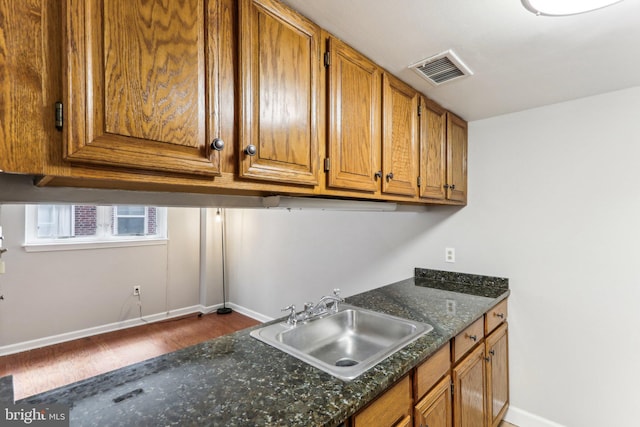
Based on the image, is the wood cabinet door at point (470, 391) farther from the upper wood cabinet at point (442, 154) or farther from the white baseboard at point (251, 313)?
the white baseboard at point (251, 313)

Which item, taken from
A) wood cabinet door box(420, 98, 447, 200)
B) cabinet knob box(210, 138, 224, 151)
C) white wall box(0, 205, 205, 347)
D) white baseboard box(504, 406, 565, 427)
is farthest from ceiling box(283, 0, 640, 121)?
white wall box(0, 205, 205, 347)

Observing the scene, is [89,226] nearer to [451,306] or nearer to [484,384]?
[451,306]

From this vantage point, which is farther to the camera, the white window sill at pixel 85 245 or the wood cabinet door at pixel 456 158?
the white window sill at pixel 85 245

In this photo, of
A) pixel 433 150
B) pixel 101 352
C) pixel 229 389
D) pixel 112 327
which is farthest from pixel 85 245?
pixel 433 150

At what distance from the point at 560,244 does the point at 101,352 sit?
4175 millimetres

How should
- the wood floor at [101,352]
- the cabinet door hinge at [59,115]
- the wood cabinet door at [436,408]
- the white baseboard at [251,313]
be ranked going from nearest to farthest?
the cabinet door hinge at [59,115] → the wood cabinet door at [436,408] → the wood floor at [101,352] → the white baseboard at [251,313]

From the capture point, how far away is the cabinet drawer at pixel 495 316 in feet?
6.17

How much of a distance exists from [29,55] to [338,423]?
111 centimetres

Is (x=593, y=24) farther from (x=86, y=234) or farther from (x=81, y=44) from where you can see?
(x=86, y=234)

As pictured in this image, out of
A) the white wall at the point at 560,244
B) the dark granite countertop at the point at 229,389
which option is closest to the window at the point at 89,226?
the dark granite countertop at the point at 229,389

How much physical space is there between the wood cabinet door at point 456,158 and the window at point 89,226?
9.43 feet

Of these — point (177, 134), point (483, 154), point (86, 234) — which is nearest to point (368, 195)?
point (177, 134)

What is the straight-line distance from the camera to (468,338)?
163 centimetres

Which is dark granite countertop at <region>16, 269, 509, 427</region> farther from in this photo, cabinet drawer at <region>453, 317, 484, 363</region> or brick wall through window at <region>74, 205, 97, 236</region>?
brick wall through window at <region>74, 205, 97, 236</region>
